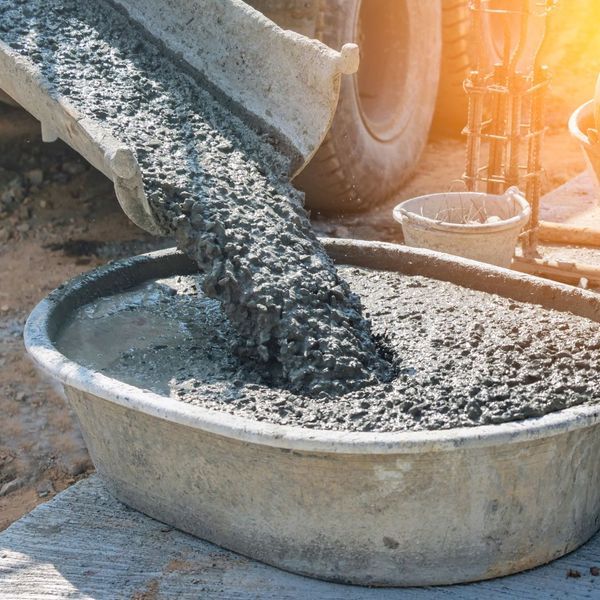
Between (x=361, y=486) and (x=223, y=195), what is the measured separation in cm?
112

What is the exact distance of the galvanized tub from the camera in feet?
7.39

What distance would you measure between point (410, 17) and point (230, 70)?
7.36ft

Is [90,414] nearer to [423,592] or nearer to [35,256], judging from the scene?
[423,592]

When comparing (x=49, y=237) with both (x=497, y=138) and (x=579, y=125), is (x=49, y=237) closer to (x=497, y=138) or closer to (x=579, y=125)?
(x=497, y=138)

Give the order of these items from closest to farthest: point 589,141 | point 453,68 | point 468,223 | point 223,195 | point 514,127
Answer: point 223,195
point 589,141
point 468,223
point 514,127
point 453,68

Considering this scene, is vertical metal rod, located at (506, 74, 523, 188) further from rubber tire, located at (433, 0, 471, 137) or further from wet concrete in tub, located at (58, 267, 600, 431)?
rubber tire, located at (433, 0, 471, 137)

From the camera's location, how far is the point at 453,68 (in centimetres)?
643

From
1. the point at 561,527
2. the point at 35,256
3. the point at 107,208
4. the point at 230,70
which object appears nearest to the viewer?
the point at 561,527

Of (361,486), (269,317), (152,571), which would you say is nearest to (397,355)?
(269,317)

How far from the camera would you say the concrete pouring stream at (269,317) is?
2.52 metres

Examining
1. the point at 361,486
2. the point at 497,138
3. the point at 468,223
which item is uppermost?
the point at 497,138

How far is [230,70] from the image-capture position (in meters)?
3.59

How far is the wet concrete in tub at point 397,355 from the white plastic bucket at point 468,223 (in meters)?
0.51

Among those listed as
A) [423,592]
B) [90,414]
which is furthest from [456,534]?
[90,414]
